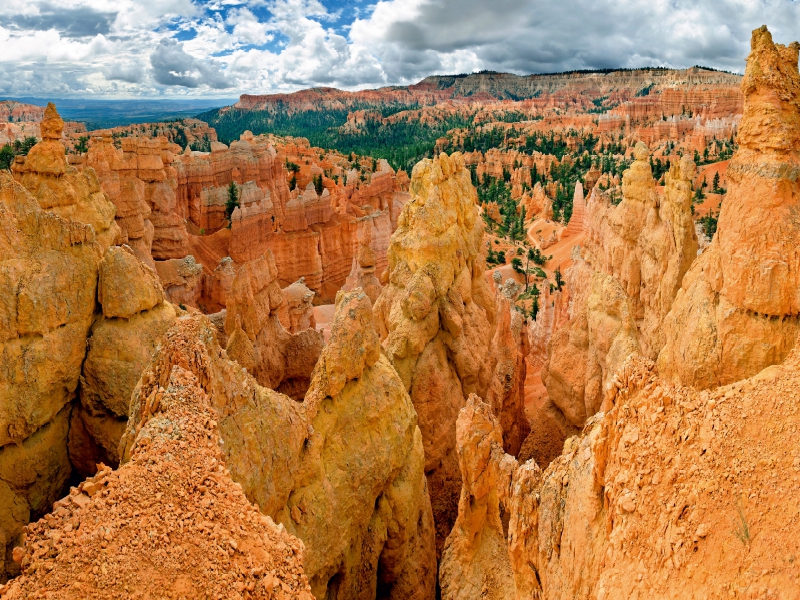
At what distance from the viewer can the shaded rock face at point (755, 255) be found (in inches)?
264

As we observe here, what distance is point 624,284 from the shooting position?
17.8m

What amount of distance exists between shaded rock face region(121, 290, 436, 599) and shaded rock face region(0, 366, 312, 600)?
0.83 m

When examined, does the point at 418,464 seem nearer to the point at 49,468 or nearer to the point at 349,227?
the point at 49,468

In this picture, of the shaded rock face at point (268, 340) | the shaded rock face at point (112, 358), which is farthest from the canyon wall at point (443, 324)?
the shaded rock face at point (112, 358)

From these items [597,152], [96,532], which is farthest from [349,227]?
[597,152]

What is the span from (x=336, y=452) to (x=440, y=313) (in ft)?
17.1

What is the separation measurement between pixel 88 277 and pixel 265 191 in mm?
25203

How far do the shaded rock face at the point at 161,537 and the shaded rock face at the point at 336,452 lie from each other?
2.72 feet

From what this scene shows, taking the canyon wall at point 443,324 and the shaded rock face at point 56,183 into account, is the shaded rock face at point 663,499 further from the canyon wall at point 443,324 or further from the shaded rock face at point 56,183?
the shaded rock face at point 56,183

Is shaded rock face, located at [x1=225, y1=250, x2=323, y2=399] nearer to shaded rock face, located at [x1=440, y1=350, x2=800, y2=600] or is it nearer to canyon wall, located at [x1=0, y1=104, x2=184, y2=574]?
canyon wall, located at [x1=0, y1=104, x2=184, y2=574]

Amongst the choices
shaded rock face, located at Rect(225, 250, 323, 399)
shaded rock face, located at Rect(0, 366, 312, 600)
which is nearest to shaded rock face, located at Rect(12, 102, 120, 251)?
shaded rock face, located at Rect(225, 250, 323, 399)

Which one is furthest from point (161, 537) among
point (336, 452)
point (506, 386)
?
point (506, 386)

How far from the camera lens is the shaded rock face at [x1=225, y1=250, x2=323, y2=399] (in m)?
13.3

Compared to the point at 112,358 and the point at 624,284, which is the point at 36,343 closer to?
the point at 112,358
